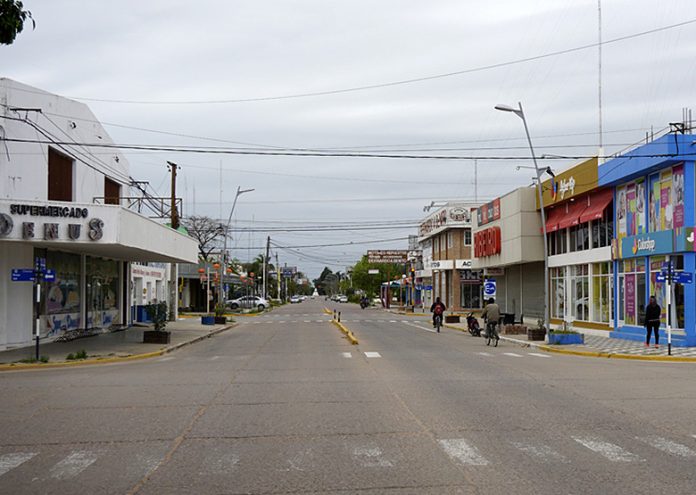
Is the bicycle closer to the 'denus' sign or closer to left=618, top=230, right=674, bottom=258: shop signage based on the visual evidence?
left=618, top=230, right=674, bottom=258: shop signage

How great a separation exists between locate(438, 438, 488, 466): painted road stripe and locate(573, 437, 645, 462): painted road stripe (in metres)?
1.51

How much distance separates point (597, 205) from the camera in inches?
1447

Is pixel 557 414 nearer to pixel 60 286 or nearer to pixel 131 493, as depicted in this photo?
pixel 131 493

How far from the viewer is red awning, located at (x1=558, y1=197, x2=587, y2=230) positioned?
39.1m

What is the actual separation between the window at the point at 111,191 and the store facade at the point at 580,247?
22735mm

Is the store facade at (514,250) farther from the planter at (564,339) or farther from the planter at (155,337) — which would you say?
the planter at (155,337)

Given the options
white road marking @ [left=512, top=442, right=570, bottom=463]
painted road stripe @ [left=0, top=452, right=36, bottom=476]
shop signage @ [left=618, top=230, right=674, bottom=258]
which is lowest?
painted road stripe @ [left=0, top=452, right=36, bottom=476]

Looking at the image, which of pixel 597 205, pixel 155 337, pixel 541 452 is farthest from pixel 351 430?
pixel 597 205

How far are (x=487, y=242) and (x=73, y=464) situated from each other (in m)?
47.5

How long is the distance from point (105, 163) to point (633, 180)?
78.1 ft

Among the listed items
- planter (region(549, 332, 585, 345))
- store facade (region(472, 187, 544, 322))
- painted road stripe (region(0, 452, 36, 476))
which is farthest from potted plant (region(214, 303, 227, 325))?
painted road stripe (region(0, 452, 36, 476))

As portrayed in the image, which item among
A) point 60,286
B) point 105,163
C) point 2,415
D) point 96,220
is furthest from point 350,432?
point 105,163

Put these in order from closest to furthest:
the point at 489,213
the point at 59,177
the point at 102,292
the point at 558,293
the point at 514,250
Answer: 1. the point at 59,177
2. the point at 102,292
3. the point at 558,293
4. the point at 514,250
5. the point at 489,213

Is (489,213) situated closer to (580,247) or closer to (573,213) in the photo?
(573,213)
